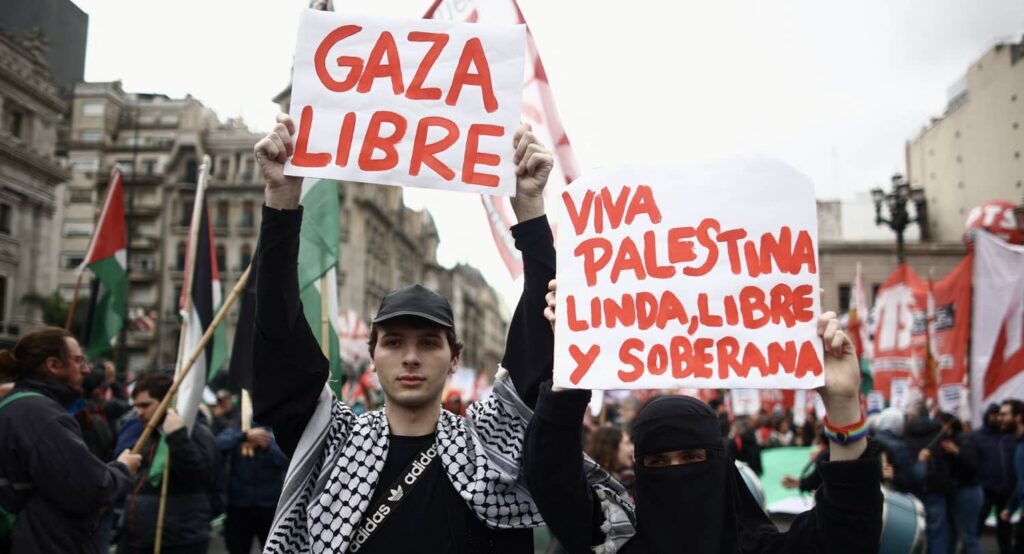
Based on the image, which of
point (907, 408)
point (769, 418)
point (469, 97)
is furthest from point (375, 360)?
point (769, 418)

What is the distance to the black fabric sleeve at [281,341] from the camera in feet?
7.41

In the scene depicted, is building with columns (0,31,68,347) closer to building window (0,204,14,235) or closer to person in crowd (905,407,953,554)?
building window (0,204,14,235)

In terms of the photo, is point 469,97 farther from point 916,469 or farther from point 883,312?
point 883,312

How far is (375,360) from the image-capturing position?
8.02 ft

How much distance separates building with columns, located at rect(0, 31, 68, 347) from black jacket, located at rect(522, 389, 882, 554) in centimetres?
4549

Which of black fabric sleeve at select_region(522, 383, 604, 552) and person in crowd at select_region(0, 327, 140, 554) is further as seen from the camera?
person in crowd at select_region(0, 327, 140, 554)

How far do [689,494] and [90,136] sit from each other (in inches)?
2865

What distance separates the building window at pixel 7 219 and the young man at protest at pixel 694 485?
159 ft

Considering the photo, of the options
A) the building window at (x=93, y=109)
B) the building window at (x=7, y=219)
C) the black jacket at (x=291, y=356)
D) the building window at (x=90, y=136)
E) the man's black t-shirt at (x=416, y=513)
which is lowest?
the man's black t-shirt at (x=416, y=513)

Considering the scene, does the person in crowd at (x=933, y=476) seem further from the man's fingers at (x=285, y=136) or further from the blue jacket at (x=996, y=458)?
the man's fingers at (x=285, y=136)

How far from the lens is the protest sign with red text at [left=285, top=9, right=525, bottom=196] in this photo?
2.43 m

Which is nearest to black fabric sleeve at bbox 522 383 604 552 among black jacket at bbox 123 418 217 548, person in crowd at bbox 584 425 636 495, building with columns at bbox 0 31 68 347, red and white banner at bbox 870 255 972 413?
person in crowd at bbox 584 425 636 495

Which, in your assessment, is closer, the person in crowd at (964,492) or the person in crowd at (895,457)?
the person in crowd at (895,457)

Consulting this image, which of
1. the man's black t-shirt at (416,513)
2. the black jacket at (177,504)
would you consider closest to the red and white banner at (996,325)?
the black jacket at (177,504)
